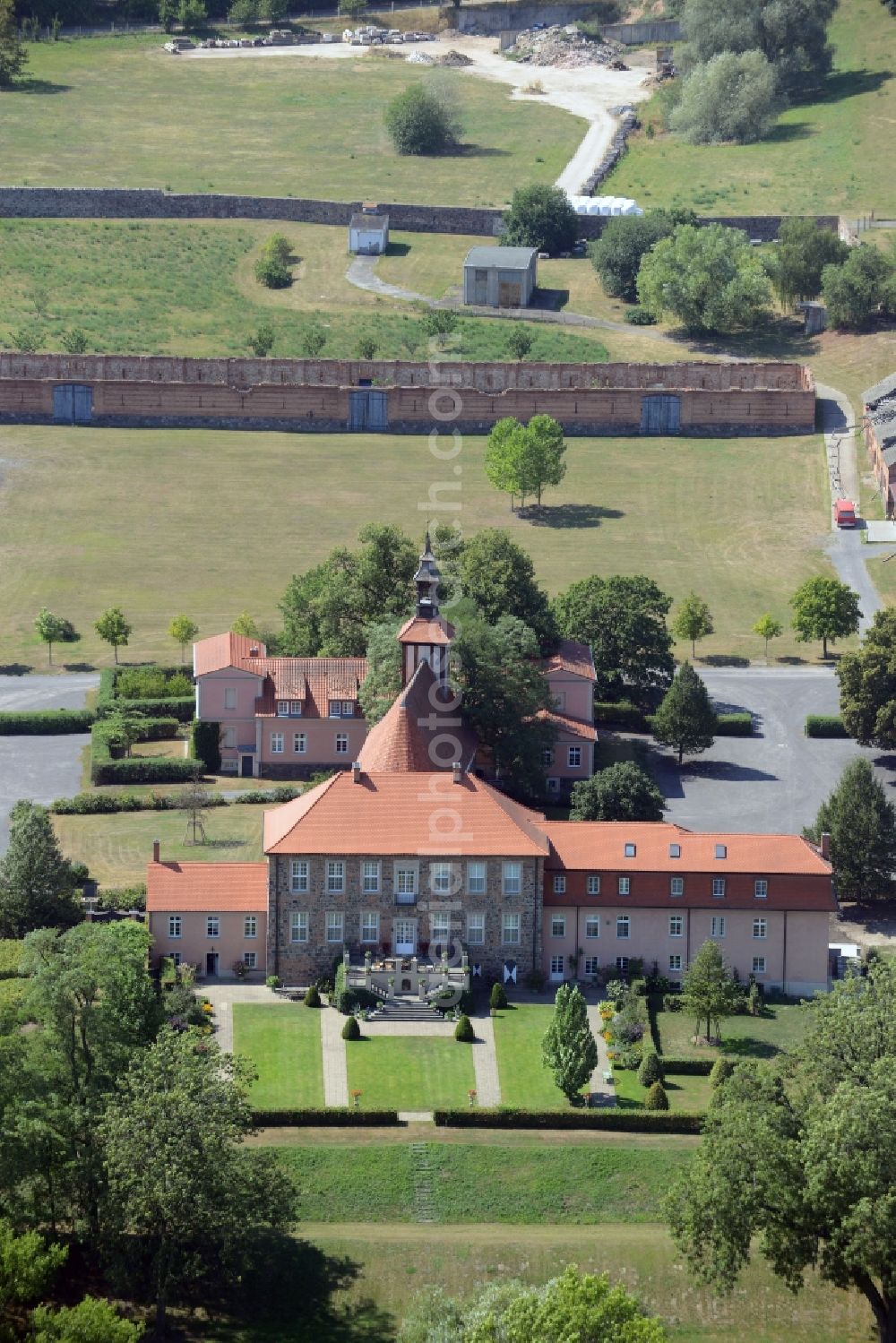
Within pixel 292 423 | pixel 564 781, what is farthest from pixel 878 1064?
pixel 292 423

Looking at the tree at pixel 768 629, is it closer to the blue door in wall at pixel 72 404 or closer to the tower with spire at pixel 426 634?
the tower with spire at pixel 426 634

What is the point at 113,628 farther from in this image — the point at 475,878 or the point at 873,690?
the point at 475,878

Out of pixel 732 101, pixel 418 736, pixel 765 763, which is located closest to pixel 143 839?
pixel 418 736

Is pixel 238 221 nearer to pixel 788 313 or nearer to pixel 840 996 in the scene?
pixel 788 313

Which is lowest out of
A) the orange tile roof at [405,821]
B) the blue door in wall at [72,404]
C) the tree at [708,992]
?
the tree at [708,992]

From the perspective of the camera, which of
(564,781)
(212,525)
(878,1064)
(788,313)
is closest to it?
(878,1064)

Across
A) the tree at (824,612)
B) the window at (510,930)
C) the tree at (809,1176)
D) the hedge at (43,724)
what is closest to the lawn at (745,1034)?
the window at (510,930)

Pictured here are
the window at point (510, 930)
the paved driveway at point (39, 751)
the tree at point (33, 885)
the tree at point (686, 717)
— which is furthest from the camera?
the tree at point (686, 717)
